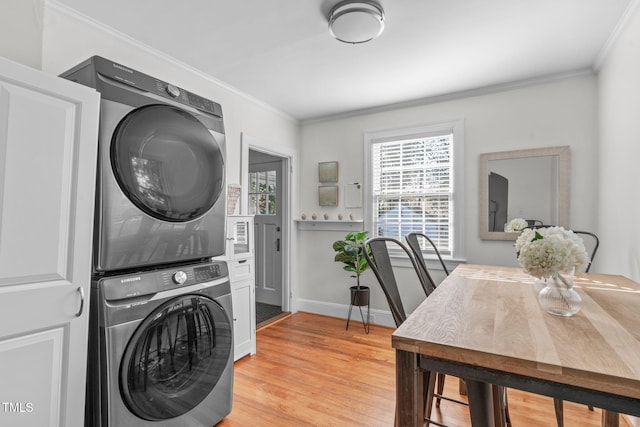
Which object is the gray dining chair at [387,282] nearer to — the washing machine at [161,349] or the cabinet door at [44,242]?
the washing machine at [161,349]

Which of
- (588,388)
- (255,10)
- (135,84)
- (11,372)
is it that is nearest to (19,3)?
(135,84)

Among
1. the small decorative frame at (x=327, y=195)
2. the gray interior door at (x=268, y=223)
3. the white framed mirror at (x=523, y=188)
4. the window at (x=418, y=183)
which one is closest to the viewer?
the white framed mirror at (x=523, y=188)

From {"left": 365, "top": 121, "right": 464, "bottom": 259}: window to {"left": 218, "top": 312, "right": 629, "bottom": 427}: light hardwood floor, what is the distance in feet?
4.08

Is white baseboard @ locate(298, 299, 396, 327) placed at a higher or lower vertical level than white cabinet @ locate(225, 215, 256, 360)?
lower

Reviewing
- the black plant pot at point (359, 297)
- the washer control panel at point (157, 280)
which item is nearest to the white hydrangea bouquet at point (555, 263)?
the washer control panel at point (157, 280)

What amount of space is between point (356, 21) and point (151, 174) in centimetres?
152

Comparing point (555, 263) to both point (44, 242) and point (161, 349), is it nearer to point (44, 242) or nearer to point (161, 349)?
point (161, 349)

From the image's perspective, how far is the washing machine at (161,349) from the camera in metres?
1.33

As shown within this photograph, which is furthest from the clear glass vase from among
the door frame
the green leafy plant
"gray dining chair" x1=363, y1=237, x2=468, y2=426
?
the door frame

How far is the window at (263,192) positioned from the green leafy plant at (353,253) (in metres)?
1.25

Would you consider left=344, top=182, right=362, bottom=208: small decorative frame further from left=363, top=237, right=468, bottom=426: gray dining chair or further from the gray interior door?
left=363, top=237, right=468, bottom=426: gray dining chair

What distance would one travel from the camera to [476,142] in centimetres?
323

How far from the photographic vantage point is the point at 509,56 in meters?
2.56

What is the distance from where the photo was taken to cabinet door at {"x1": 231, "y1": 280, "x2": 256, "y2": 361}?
2.74 m
